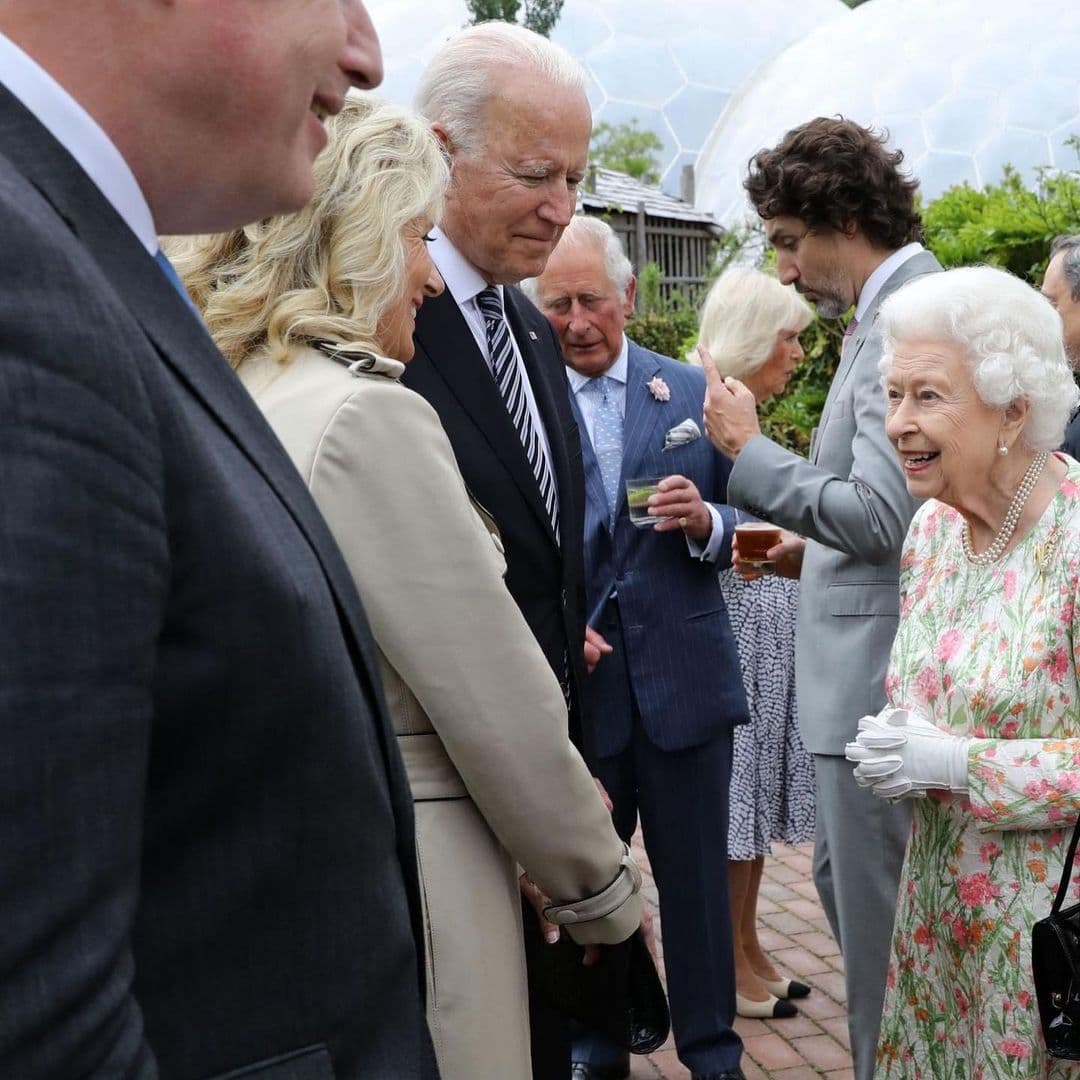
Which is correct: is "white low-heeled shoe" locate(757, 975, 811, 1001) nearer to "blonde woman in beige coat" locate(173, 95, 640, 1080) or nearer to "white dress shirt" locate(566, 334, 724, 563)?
"white dress shirt" locate(566, 334, 724, 563)

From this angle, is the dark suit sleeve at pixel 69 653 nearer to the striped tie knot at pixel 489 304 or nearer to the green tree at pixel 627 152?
the striped tie knot at pixel 489 304

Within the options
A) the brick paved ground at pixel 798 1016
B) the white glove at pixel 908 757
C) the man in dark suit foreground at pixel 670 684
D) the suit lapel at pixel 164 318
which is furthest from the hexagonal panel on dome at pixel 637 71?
the suit lapel at pixel 164 318

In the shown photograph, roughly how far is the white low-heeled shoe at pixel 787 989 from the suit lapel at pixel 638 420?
1.76 m

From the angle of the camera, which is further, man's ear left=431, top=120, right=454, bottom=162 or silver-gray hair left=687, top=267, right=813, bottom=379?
silver-gray hair left=687, top=267, right=813, bottom=379

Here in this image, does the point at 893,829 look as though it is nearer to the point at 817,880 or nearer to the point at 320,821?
the point at 817,880

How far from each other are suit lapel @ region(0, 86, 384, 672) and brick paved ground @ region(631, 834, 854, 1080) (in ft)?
11.1

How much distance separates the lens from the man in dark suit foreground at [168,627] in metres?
0.82

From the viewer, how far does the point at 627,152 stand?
28.4 metres

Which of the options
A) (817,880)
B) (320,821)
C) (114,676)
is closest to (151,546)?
(114,676)

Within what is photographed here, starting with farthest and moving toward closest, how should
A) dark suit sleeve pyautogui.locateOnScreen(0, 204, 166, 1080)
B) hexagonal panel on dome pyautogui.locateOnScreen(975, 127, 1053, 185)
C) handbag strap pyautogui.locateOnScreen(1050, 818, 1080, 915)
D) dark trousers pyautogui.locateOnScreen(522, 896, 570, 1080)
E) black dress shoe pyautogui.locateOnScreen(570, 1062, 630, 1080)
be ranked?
1. hexagonal panel on dome pyautogui.locateOnScreen(975, 127, 1053, 185)
2. black dress shoe pyautogui.locateOnScreen(570, 1062, 630, 1080)
3. dark trousers pyautogui.locateOnScreen(522, 896, 570, 1080)
4. handbag strap pyautogui.locateOnScreen(1050, 818, 1080, 915)
5. dark suit sleeve pyautogui.locateOnScreen(0, 204, 166, 1080)

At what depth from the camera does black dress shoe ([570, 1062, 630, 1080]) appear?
4.04 metres

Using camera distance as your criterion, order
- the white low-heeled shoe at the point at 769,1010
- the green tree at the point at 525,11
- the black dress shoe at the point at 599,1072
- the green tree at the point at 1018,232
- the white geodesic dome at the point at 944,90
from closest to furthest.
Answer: the black dress shoe at the point at 599,1072
the white low-heeled shoe at the point at 769,1010
the green tree at the point at 1018,232
the white geodesic dome at the point at 944,90
the green tree at the point at 525,11

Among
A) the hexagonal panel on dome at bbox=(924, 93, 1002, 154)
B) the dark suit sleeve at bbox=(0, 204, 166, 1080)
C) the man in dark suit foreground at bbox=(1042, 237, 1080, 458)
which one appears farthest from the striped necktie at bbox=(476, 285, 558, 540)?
the hexagonal panel on dome at bbox=(924, 93, 1002, 154)

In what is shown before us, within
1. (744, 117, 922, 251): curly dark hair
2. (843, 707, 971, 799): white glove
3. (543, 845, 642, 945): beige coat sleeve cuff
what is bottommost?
(543, 845, 642, 945): beige coat sleeve cuff
